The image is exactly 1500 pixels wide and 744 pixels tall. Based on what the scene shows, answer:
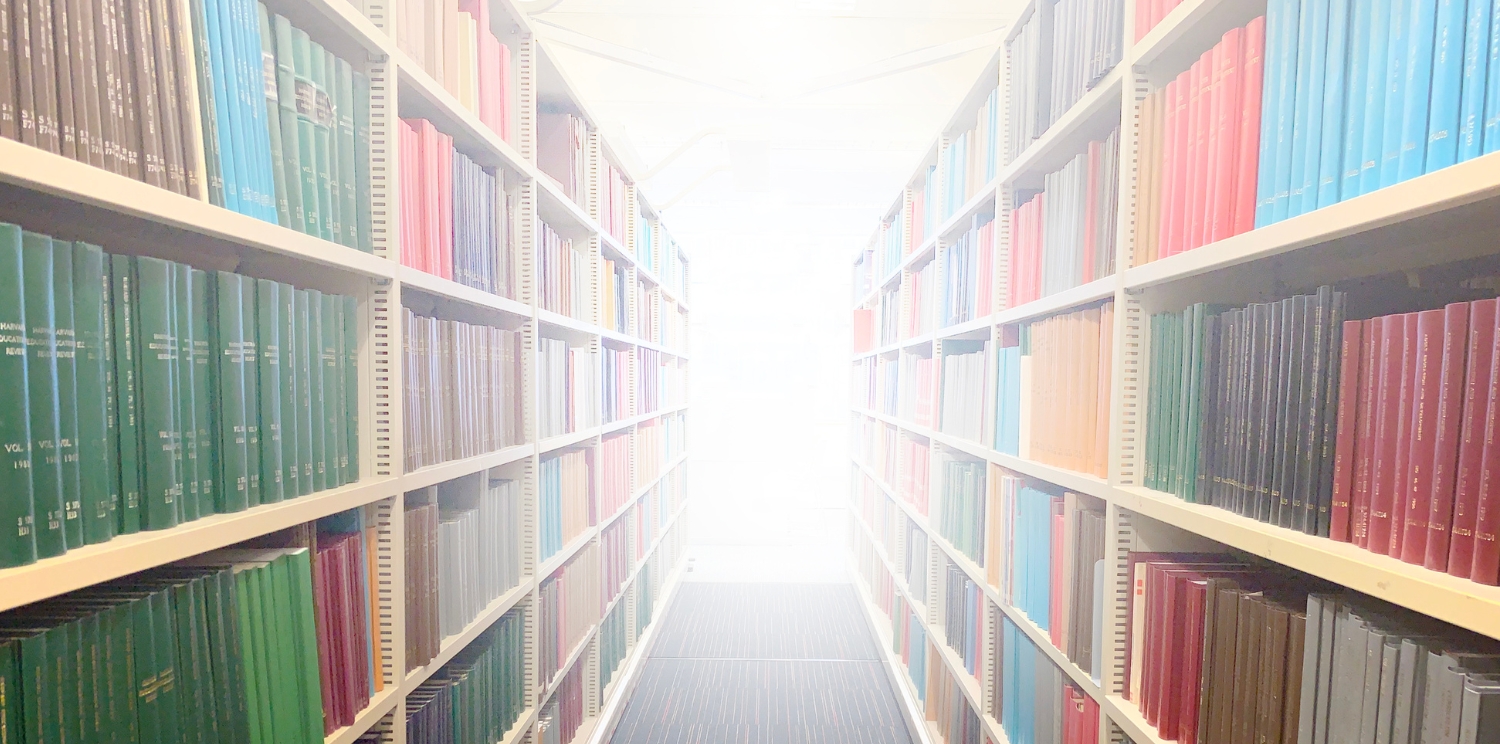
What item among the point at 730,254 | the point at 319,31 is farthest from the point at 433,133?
the point at 730,254

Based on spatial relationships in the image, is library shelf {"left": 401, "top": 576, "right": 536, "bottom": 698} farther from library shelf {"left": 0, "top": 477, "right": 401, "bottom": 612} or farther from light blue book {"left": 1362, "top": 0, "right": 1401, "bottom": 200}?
light blue book {"left": 1362, "top": 0, "right": 1401, "bottom": 200}

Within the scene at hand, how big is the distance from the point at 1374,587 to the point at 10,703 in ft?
4.36

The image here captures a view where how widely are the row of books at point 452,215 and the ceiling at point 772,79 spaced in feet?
1.92

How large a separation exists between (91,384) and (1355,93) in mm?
1397

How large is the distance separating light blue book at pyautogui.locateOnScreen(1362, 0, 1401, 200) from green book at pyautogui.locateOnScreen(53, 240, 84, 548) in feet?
4.43

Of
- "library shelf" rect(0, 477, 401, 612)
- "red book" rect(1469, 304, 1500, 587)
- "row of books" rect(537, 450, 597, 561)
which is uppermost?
"red book" rect(1469, 304, 1500, 587)

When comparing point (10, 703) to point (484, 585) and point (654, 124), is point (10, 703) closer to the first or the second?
point (484, 585)

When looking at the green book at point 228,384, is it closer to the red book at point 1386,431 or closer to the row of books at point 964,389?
the red book at point 1386,431

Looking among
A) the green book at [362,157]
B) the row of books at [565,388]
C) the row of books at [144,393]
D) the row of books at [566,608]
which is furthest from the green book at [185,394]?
the row of books at [566,608]

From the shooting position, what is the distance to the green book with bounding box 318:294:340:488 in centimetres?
98

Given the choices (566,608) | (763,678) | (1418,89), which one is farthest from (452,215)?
(763,678)

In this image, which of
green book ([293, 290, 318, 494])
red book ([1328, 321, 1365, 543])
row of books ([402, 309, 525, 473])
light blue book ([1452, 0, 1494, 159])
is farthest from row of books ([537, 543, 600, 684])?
light blue book ([1452, 0, 1494, 159])

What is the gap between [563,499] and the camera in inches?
79.0

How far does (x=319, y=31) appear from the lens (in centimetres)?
105
